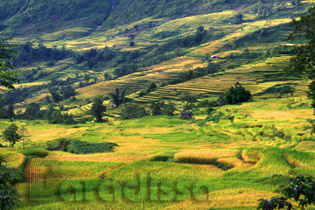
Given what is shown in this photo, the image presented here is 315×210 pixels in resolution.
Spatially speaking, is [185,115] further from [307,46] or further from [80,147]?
[307,46]

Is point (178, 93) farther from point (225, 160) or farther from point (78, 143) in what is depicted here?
point (225, 160)

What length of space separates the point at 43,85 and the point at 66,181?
439 ft

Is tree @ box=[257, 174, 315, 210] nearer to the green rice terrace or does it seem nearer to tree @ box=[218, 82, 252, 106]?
the green rice terrace

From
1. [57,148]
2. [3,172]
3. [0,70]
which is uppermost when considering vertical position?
[0,70]

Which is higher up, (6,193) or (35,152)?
(6,193)

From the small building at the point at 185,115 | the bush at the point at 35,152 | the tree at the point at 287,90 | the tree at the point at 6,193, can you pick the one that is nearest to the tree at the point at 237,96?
the small building at the point at 185,115

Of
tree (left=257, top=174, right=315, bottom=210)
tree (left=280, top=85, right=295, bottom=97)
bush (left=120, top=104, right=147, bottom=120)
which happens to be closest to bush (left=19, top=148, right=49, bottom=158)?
tree (left=257, top=174, right=315, bottom=210)

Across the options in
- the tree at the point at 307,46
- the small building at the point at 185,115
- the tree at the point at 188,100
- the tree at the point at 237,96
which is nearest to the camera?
the tree at the point at 307,46

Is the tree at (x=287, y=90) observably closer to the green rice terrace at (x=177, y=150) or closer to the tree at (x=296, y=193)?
the green rice terrace at (x=177, y=150)

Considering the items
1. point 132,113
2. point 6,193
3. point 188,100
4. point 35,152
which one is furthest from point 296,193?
point 132,113

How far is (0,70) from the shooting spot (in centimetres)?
1083

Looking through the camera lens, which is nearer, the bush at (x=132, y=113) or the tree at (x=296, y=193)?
the tree at (x=296, y=193)

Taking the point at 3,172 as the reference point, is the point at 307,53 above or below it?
above

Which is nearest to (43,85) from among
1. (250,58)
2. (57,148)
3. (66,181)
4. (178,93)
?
(178,93)
